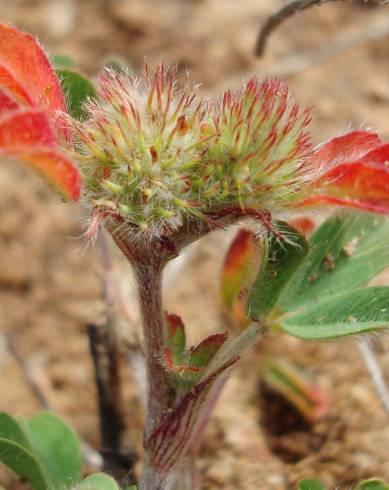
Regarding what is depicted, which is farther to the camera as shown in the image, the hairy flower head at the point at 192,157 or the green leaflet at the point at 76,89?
the green leaflet at the point at 76,89

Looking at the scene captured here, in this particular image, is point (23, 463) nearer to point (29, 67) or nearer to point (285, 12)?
point (29, 67)

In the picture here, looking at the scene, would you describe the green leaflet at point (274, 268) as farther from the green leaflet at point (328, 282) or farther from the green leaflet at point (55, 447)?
the green leaflet at point (55, 447)

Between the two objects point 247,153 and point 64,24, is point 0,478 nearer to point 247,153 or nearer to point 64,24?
point 247,153

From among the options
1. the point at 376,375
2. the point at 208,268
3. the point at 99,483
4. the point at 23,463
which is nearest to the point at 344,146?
the point at 99,483

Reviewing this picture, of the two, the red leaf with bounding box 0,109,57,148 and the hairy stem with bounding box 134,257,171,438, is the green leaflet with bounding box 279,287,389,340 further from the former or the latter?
the red leaf with bounding box 0,109,57,148

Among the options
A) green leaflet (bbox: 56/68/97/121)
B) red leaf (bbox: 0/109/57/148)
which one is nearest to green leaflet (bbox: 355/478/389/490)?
red leaf (bbox: 0/109/57/148)

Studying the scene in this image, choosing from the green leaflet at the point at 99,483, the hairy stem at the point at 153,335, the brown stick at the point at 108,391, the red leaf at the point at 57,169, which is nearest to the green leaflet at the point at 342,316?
the hairy stem at the point at 153,335
